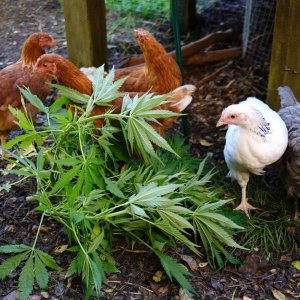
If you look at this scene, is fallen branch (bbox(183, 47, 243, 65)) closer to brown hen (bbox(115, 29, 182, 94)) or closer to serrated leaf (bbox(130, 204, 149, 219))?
brown hen (bbox(115, 29, 182, 94))

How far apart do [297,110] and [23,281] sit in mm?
1687

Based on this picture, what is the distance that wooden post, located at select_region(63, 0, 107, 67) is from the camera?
296cm

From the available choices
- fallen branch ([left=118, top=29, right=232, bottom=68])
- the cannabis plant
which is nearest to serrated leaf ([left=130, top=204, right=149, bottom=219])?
the cannabis plant

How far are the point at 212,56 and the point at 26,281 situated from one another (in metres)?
2.73

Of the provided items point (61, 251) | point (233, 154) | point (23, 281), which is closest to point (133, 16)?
point (233, 154)

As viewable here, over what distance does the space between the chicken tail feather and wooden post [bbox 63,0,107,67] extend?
4.01 ft

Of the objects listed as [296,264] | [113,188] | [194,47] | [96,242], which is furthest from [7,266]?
[194,47]

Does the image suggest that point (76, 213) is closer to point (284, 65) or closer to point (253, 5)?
point (284, 65)

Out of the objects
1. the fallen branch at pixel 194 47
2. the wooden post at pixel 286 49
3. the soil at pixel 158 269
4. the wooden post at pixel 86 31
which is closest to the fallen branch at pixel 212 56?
the fallen branch at pixel 194 47

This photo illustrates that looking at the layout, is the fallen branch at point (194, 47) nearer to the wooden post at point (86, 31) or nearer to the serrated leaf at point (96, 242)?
the wooden post at point (86, 31)

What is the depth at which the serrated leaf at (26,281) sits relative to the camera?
1866mm

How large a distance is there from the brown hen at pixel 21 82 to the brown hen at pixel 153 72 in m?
0.50

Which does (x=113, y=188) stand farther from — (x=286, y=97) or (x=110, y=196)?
(x=286, y=97)

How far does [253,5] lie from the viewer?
3969 millimetres
